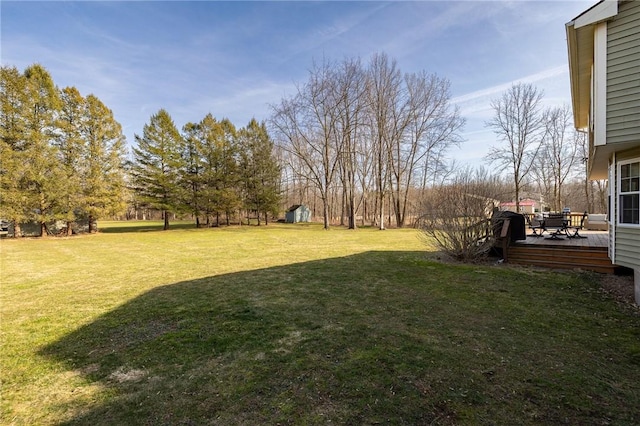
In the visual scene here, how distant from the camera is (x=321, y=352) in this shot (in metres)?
3.27

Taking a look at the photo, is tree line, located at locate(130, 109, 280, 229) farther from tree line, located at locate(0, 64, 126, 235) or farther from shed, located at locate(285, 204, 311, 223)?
shed, located at locate(285, 204, 311, 223)

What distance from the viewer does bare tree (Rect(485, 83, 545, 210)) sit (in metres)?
23.3

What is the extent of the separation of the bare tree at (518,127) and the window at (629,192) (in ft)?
64.1

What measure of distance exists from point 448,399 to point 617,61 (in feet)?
20.8

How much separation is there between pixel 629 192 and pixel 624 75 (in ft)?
6.81

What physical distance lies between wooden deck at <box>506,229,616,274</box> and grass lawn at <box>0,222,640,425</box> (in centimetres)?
99

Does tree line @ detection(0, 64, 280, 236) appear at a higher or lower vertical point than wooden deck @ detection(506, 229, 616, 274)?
higher

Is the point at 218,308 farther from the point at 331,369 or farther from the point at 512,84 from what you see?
the point at 512,84

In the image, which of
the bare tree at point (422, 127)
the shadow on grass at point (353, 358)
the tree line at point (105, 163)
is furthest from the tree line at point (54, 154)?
the bare tree at point (422, 127)

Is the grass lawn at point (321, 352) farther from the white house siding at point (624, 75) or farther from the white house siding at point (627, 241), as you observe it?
the white house siding at point (624, 75)

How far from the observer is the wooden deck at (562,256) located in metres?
7.11

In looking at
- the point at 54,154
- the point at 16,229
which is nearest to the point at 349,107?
the point at 54,154

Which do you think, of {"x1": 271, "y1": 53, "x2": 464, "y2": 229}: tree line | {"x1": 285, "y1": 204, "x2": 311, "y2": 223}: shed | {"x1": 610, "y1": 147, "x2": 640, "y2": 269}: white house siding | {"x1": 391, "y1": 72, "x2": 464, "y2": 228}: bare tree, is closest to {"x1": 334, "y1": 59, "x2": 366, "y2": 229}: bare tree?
{"x1": 271, "y1": 53, "x2": 464, "y2": 229}: tree line

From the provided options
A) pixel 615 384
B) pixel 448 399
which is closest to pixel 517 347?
pixel 615 384
